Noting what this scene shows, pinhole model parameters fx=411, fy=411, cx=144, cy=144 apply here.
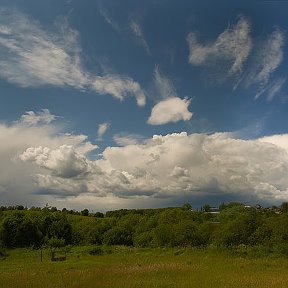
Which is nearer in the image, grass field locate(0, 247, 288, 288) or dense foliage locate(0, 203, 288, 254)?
grass field locate(0, 247, 288, 288)

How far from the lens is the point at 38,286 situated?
2383 centimetres

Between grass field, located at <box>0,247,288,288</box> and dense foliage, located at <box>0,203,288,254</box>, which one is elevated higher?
dense foliage, located at <box>0,203,288,254</box>

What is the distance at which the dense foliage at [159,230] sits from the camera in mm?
59125

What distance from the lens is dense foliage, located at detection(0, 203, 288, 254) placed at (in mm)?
59125

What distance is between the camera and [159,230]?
226ft

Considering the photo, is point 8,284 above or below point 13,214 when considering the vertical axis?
below

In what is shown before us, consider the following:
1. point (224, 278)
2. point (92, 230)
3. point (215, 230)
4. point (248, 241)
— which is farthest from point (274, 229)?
point (92, 230)

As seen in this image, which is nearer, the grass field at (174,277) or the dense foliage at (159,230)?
the grass field at (174,277)

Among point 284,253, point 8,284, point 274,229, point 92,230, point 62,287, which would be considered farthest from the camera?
point 92,230

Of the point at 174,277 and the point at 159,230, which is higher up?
the point at 159,230

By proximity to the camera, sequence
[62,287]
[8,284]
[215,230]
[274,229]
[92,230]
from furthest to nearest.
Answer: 1. [92,230]
2. [215,230]
3. [274,229]
4. [8,284]
5. [62,287]

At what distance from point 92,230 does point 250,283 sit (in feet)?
241

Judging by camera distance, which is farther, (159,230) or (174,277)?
(159,230)

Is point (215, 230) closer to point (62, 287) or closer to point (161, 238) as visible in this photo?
point (161, 238)
